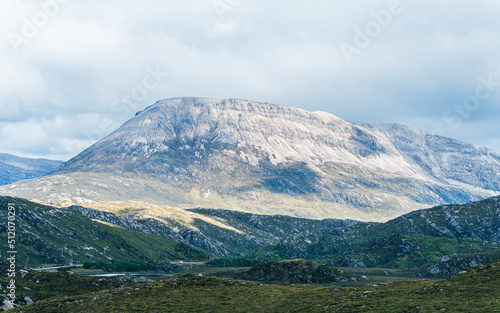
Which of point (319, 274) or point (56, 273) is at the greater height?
point (56, 273)

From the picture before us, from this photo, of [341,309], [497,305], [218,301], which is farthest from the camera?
[218,301]

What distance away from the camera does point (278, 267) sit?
195 m

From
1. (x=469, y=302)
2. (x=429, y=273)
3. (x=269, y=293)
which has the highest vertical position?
(x=469, y=302)

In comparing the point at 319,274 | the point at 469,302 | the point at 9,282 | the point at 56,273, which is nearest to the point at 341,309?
the point at 469,302

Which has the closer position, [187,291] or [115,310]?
[115,310]

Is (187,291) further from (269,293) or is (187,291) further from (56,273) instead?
(56,273)

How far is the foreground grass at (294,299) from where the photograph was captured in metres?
62.9

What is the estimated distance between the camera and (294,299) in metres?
86.6

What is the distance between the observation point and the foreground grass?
2475 inches

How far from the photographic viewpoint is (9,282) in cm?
9800

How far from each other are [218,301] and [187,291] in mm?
13966

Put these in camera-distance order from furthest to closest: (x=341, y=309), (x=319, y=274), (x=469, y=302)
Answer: (x=319, y=274), (x=341, y=309), (x=469, y=302)

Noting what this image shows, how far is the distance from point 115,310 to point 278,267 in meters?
130

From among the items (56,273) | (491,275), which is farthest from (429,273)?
(56,273)
